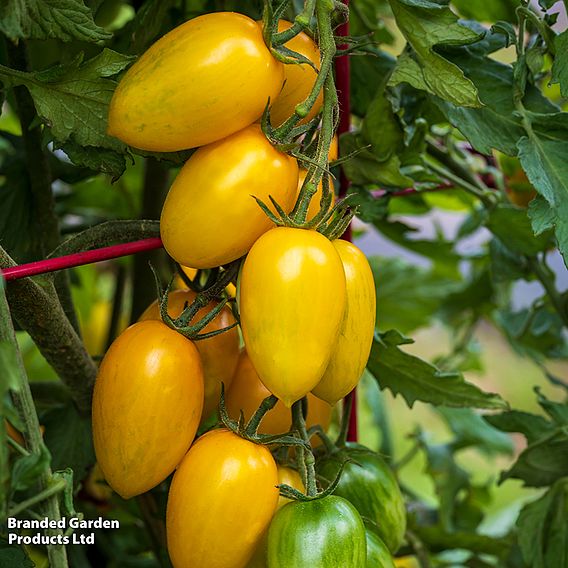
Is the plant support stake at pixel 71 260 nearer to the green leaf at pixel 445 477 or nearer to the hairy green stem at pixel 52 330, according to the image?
the hairy green stem at pixel 52 330

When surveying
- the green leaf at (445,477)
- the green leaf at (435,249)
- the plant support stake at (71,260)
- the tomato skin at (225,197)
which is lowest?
the green leaf at (445,477)

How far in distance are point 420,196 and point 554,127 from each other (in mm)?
308

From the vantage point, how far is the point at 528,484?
2.20ft

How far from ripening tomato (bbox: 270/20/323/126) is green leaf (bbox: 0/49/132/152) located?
78 mm

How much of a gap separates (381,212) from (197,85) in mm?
234

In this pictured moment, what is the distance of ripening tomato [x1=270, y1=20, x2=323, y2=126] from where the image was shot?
427mm

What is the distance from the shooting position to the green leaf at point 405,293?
3.21 ft

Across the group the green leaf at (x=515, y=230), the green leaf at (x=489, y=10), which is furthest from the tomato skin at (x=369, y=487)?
the green leaf at (x=489, y=10)

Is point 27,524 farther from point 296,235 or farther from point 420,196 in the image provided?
point 420,196

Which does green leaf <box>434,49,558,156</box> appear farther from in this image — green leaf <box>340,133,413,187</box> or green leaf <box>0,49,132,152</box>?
green leaf <box>0,49,132,152</box>

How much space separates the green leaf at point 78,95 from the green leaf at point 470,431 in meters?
0.61

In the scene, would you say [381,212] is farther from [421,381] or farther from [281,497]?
[281,497]

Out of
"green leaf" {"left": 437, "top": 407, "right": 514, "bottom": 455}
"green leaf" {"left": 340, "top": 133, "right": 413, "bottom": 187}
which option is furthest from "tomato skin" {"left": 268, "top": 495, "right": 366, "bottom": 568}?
"green leaf" {"left": 437, "top": 407, "right": 514, "bottom": 455}

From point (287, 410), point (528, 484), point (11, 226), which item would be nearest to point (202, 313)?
point (287, 410)
